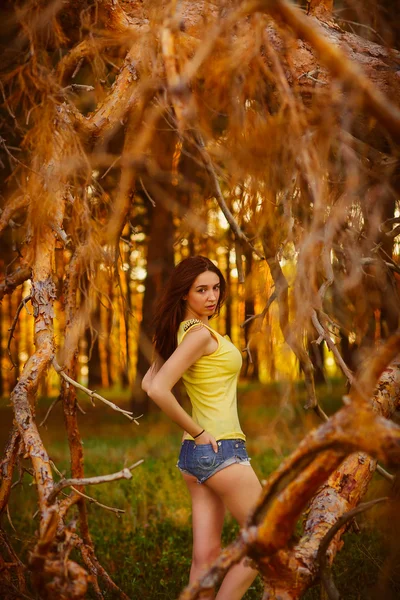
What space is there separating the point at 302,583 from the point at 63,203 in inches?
78.3

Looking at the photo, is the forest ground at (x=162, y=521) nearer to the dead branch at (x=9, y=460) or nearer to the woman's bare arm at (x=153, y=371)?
the dead branch at (x=9, y=460)

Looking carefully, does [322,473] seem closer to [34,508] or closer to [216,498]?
[216,498]

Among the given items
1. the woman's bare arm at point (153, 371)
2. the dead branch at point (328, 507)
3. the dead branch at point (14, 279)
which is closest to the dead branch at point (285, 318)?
the dead branch at point (328, 507)

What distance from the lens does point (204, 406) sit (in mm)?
2869

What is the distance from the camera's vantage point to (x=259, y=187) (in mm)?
2340

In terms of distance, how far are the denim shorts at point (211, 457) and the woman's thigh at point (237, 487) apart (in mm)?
25

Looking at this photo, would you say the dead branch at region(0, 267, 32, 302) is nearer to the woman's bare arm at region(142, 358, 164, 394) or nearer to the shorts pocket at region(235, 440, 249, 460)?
the woman's bare arm at region(142, 358, 164, 394)

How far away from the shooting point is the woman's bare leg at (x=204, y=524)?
2842mm

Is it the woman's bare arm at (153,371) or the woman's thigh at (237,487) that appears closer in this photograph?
the woman's thigh at (237,487)

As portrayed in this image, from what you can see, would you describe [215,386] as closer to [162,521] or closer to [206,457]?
[206,457]

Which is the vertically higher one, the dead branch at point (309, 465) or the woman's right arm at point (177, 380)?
the dead branch at point (309, 465)

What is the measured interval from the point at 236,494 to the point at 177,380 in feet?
Answer: 1.79

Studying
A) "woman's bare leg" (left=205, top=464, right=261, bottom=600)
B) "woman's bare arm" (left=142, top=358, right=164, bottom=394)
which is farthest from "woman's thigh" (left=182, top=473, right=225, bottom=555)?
"woman's bare arm" (left=142, top=358, right=164, bottom=394)

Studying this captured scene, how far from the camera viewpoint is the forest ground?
2860 mm
